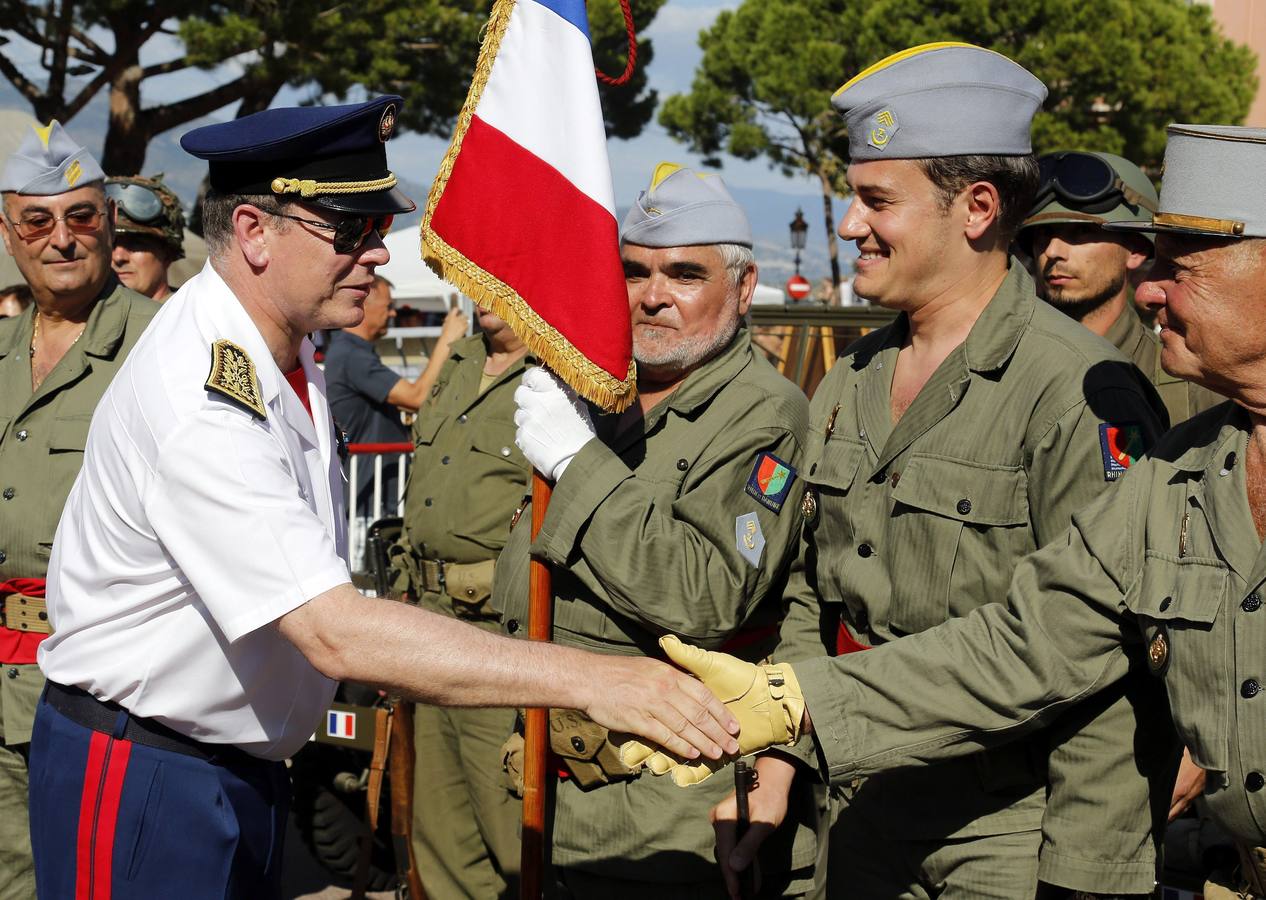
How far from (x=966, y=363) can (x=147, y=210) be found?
431 cm

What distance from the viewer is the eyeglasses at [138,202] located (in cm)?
594

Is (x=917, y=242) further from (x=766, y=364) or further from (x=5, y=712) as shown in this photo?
(x=5, y=712)

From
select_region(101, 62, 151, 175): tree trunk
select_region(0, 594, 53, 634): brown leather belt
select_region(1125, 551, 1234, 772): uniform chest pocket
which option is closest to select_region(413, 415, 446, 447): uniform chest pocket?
select_region(0, 594, 53, 634): brown leather belt

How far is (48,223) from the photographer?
14.8ft

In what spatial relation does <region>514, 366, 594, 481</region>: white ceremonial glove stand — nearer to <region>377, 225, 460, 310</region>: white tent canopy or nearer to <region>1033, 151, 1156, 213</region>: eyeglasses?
<region>1033, 151, 1156, 213</region>: eyeglasses

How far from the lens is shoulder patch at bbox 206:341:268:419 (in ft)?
8.45

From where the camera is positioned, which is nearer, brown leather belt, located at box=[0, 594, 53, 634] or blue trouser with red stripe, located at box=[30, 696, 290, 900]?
blue trouser with red stripe, located at box=[30, 696, 290, 900]

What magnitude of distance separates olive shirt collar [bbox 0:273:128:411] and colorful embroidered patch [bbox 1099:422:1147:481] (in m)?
3.15

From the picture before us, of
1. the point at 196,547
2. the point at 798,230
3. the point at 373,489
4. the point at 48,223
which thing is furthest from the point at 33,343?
the point at 798,230

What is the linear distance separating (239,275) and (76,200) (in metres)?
2.06

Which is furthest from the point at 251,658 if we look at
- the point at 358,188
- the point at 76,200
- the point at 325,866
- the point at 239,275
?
the point at 325,866

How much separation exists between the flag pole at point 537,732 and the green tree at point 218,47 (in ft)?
64.2

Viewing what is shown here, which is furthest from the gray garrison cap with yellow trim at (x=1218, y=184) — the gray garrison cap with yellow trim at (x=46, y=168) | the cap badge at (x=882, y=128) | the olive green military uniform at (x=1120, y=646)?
the gray garrison cap with yellow trim at (x=46, y=168)

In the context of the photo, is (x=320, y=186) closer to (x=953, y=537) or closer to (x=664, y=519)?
(x=664, y=519)
